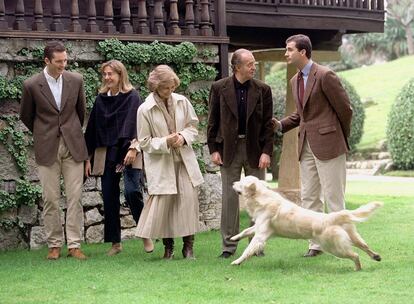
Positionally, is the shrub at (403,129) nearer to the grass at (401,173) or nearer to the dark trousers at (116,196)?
the grass at (401,173)

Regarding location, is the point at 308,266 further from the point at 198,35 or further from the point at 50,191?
the point at 198,35

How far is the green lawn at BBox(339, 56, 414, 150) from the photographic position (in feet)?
112

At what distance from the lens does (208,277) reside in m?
8.63

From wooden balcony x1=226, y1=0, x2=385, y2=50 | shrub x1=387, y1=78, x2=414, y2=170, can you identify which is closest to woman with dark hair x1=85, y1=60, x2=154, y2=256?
wooden balcony x1=226, y1=0, x2=385, y2=50

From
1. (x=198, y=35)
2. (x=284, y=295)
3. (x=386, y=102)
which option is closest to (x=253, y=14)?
(x=198, y=35)

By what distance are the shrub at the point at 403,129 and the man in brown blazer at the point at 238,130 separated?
1682cm

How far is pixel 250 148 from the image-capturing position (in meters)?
9.75

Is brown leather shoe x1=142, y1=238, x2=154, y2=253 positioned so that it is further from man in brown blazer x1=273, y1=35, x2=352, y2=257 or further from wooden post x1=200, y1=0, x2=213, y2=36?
wooden post x1=200, y1=0, x2=213, y2=36

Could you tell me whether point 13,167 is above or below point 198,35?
below

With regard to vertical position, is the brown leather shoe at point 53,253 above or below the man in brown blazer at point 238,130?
below

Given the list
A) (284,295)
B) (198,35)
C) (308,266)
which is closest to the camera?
(284,295)

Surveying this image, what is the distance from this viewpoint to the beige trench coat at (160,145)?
952cm

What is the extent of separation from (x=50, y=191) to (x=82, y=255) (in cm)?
72

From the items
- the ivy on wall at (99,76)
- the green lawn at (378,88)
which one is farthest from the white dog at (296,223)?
the green lawn at (378,88)
